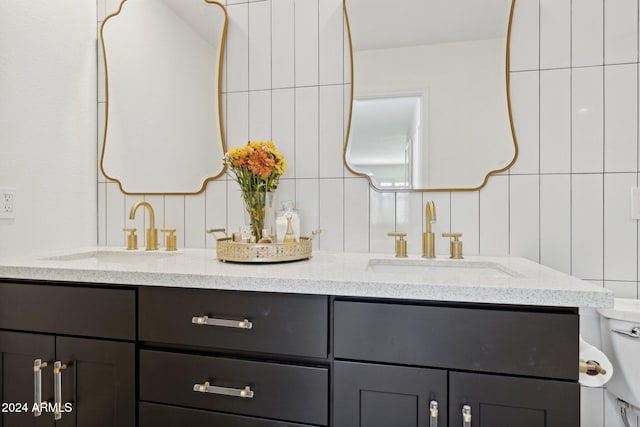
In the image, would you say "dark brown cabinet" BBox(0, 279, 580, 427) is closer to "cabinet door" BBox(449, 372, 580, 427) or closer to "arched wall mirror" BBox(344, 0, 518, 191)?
"cabinet door" BBox(449, 372, 580, 427)

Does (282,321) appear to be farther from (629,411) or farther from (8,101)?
(8,101)

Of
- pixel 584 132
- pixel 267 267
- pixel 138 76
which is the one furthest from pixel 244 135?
pixel 584 132

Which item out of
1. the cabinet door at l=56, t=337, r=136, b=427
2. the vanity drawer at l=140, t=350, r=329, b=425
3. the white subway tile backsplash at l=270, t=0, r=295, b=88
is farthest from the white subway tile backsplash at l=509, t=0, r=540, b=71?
the cabinet door at l=56, t=337, r=136, b=427

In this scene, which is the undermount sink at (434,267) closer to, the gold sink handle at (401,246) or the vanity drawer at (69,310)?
the gold sink handle at (401,246)

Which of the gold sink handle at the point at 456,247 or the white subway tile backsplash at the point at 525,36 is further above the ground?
the white subway tile backsplash at the point at 525,36

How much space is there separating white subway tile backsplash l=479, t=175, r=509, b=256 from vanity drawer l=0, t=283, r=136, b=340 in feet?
4.13

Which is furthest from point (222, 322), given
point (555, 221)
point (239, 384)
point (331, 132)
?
point (555, 221)

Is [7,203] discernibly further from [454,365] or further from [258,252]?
[454,365]

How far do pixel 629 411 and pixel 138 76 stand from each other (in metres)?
2.36

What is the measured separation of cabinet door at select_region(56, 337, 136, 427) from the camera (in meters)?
1.08

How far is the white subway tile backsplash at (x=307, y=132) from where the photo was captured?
5.29ft

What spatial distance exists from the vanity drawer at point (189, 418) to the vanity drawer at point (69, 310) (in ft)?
0.71

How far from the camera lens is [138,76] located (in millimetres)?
1773

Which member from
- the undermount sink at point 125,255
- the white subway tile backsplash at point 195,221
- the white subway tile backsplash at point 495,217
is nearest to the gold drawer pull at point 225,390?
the undermount sink at point 125,255
